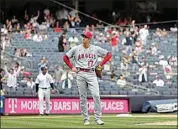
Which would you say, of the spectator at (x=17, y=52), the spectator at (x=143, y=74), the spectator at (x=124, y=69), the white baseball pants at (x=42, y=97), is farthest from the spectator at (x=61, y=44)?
the white baseball pants at (x=42, y=97)

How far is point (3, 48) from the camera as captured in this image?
87.9 ft

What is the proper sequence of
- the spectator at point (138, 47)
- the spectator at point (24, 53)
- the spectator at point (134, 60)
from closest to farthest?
the spectator at point (24, 53)
the spectator at point (134, 60)
the spectator at point (138, 47)

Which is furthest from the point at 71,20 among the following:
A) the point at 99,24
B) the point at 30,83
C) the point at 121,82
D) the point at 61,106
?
the point at 61,106

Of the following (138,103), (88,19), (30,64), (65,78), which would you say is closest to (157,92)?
(138,103)

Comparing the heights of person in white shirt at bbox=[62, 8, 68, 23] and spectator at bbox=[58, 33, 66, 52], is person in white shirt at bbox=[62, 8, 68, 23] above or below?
above

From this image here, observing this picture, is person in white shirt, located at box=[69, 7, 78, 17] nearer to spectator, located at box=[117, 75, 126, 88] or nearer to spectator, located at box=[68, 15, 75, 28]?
spectator, located at box=[68, 15, 75, 28]

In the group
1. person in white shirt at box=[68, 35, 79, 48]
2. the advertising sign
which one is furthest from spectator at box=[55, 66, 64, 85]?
person in white shirt at box=[68, 35, 79, 48]

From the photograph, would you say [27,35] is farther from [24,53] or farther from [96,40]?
[96,40]

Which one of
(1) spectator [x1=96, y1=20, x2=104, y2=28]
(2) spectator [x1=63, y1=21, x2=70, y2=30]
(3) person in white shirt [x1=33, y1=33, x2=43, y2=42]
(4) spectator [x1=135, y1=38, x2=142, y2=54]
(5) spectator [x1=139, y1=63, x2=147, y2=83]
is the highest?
(1) spectator [x1=96, y1=20, x2=104, y2=28]

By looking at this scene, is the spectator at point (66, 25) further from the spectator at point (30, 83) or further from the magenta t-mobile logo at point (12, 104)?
the magenta t-mobile logo at point (12, 104)

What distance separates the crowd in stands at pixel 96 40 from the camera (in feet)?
83.0

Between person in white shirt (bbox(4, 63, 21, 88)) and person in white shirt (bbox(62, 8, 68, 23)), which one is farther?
person in white shirt (bbox(62, 8, 68, 23))

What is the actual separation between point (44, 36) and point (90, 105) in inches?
367

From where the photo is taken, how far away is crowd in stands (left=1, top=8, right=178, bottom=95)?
25297 millimetres
